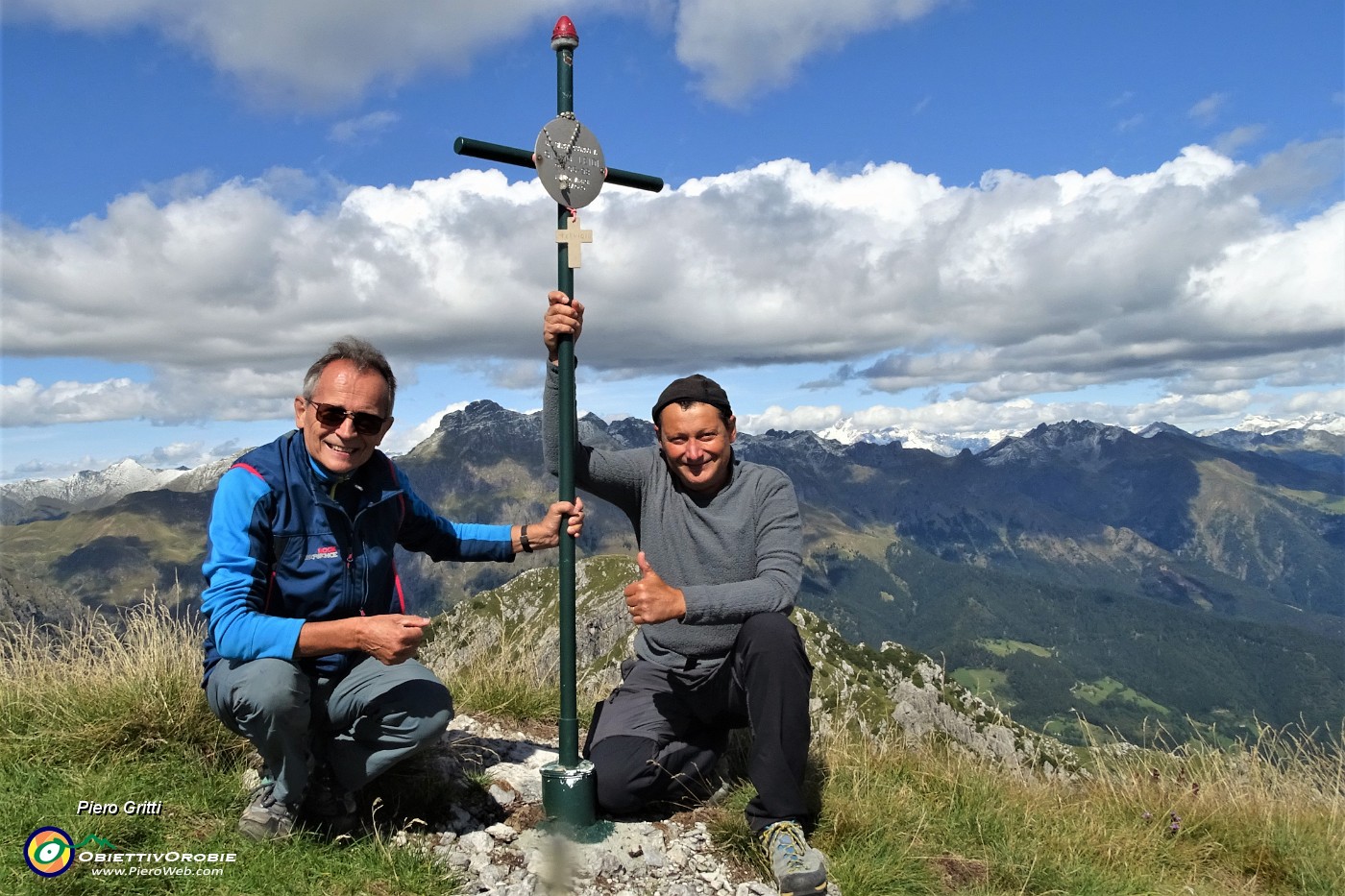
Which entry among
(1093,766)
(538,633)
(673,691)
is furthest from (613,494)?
(1093,766)

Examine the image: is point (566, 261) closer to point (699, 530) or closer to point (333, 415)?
point (333, 415)

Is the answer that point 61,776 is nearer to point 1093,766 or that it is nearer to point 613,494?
point 613,494

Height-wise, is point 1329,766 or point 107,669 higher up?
point 107,669

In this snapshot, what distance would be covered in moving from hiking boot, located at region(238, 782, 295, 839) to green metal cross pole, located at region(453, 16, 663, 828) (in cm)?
161

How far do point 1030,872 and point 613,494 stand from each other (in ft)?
12.6

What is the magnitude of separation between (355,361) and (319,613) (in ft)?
5.25

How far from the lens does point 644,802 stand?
589 cm

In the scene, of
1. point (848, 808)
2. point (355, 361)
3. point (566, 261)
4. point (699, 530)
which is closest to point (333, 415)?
point (355, 361)

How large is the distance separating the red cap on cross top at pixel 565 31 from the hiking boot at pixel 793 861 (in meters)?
5.41

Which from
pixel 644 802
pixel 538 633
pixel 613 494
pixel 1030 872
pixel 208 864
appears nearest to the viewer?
pixel 208 864

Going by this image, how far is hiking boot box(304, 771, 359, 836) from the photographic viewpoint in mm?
5289

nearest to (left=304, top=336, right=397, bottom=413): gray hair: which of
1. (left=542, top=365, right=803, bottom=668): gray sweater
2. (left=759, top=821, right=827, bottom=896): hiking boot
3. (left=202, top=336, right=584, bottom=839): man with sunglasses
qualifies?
(left=202, top=336, right=584, bottom=839): man with sunglasses

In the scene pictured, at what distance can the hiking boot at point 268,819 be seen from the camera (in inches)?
196

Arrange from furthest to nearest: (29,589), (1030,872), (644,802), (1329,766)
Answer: (29,589)
(1329,766)
(644,802)
(1030,872)
